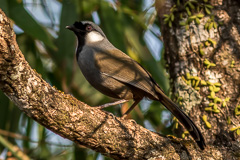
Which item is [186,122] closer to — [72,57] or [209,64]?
[209,64]

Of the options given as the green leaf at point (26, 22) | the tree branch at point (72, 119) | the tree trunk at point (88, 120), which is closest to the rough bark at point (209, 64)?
the tree trunk at point (88, 120)

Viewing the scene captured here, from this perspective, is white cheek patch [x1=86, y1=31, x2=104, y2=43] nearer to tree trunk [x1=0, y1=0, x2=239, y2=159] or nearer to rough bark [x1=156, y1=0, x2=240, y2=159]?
rough bark [x1=156, y1=0, x2=240, y2=159]

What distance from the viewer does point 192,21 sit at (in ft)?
10.00

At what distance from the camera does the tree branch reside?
1822 millimetres

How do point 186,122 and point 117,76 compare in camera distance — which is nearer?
point 186,122

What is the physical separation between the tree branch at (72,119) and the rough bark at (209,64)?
13.6 inches

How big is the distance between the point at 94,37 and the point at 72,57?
331mm

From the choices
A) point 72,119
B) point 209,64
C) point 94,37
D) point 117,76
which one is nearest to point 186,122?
point 209,64

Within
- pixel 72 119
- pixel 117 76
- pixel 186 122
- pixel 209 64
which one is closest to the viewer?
pixel 72 119

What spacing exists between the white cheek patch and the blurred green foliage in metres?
0.13

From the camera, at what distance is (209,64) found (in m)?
2.91

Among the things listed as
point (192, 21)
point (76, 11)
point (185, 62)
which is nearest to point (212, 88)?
point (185, 62)

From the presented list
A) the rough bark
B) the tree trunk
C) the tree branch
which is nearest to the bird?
the rough bark

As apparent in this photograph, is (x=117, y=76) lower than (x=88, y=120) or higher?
lower
